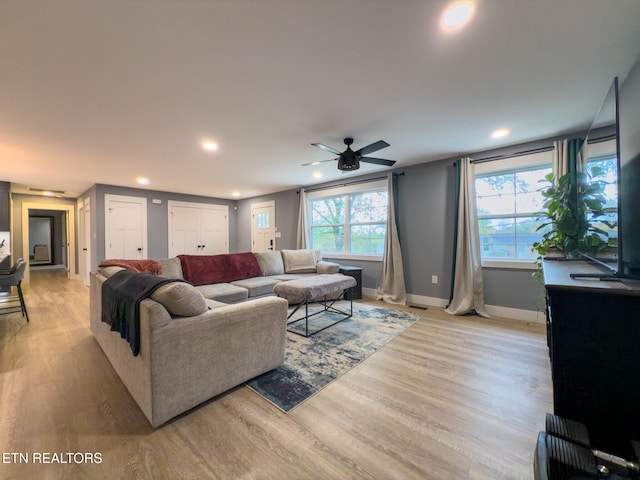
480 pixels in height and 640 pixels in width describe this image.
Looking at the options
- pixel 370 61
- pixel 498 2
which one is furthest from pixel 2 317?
pixel 498 2

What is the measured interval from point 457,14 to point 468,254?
3.06 m

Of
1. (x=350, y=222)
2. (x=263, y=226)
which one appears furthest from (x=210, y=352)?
(x=263, y=226)

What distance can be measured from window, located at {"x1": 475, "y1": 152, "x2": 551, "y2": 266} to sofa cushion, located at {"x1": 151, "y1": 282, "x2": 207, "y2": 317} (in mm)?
3855

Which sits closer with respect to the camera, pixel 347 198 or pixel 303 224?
pixel 347 198

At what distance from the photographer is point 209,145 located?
3314 millimetres

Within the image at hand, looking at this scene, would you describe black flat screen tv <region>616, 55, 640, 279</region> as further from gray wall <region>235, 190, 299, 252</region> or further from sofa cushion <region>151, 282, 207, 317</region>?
gray wall <region>235, 190, 299, 252</region>

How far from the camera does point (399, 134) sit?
9.96 ft

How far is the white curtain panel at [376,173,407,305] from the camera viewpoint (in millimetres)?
4367

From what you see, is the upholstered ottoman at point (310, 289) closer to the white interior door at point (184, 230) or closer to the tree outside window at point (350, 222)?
the tree outside window at point (350, 222)

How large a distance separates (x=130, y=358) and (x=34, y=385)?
3.01 feet

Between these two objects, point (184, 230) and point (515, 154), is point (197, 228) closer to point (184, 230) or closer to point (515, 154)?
point (184, 230)

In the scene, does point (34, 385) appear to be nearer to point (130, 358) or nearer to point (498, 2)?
point (130, 358)

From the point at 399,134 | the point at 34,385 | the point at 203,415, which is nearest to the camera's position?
the point at 203,415

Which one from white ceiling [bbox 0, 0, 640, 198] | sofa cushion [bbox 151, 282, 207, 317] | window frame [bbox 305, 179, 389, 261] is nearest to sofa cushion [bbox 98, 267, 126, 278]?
sofa cushion [bbox 151, 282, 207, 317]
